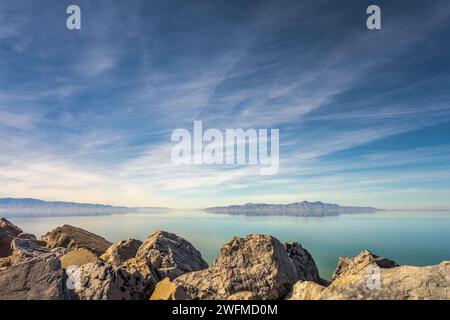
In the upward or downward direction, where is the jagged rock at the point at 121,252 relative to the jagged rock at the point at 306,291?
downward

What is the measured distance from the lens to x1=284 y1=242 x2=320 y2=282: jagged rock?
11727 mm

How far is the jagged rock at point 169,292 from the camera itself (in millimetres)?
8047

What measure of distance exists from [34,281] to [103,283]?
1.82 meters

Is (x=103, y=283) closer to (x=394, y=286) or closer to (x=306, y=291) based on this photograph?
(x=306, y=291)

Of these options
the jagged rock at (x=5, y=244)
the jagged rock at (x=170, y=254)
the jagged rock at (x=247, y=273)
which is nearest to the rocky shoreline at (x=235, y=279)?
the jagged rock at (x=247, y=273)

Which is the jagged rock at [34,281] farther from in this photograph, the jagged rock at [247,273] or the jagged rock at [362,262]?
the jagged rock at [362,262]

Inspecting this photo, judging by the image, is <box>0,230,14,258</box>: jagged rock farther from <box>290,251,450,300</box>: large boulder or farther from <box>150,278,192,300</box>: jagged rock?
<box>290,251,450,300</box>: large boulder

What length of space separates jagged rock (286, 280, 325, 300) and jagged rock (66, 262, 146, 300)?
4201 mm

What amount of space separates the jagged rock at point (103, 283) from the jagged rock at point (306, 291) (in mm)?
4201

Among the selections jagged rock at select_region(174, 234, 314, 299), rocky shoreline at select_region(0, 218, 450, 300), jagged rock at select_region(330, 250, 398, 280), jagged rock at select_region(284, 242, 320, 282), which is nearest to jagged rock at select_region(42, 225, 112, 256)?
rocky shoreline at select_region(0, 218, 450, 300)

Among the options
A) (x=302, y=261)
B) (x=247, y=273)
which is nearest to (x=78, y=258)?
(x=247, y=273)

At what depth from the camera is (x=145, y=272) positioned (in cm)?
1030
